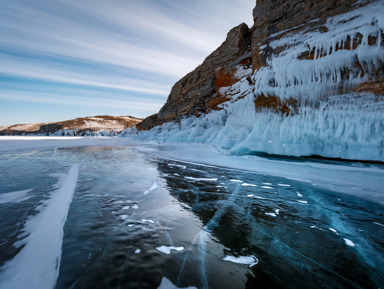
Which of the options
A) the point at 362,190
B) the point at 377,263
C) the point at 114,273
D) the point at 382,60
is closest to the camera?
the point at 114,273

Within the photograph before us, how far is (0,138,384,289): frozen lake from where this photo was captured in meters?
1.44

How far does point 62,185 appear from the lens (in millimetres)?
3826

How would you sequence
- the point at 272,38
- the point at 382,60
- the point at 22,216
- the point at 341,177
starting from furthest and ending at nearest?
1. the point at 272,38
2. the point at 382,60
3. the point at 341,177
4. the point at 22,216

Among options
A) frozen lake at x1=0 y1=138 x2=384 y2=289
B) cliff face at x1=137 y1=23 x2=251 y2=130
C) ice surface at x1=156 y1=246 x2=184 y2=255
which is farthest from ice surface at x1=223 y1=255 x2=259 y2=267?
cliff face at x1=137 y1=23 x2=251 y2=130

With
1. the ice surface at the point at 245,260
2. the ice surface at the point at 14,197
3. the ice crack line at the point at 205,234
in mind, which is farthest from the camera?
the ice surface at the point at 14,197

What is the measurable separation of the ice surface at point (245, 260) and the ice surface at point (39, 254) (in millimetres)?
1396

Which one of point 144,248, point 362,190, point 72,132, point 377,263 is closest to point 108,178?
point 144,248

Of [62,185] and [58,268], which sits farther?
[62,185]

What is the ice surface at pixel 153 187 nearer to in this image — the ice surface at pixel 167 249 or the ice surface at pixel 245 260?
the ice surface at pixel 167 249

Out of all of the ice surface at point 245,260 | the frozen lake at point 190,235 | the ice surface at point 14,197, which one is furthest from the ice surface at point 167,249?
the ice surface at point 14,197

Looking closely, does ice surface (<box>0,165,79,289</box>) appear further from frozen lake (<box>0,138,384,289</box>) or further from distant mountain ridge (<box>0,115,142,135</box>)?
distant mountain ridge (<box>0,115,142,135</box>)

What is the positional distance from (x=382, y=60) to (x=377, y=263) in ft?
19.2

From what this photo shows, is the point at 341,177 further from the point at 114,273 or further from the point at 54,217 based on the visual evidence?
the point at 54,217

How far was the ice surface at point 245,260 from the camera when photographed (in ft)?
5.25
